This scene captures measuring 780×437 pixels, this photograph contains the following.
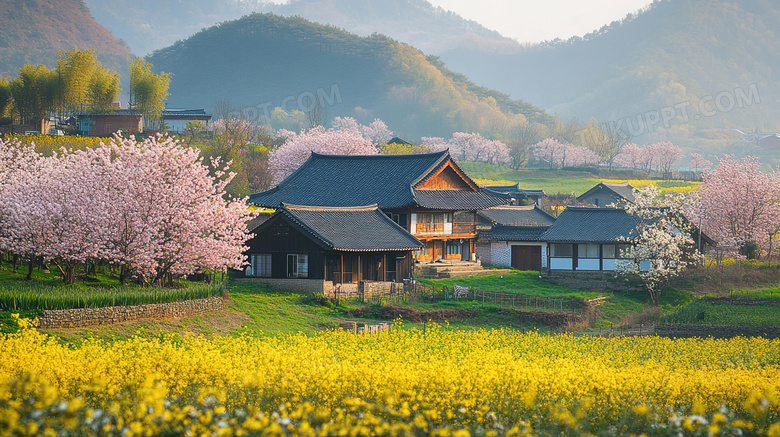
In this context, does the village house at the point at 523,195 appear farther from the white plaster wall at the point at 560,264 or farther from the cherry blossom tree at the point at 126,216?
the cherry blossom tree at the point at 126,216

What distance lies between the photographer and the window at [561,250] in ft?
164

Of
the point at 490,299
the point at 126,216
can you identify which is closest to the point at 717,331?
the point at 490,299

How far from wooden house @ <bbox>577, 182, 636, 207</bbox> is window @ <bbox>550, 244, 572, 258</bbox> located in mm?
37297

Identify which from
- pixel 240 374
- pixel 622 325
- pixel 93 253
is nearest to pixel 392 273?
pixel 622 325

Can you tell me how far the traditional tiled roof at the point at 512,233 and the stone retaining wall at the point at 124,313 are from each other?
30.2 m

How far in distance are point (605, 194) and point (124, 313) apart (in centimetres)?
7166

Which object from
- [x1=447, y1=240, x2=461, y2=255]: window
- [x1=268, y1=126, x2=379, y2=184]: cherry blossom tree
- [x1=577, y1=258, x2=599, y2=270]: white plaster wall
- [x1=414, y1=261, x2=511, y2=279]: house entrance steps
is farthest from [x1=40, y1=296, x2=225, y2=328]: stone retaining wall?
[x1=268, y1=126, x2=379, y2=184]: cherry blossom tree

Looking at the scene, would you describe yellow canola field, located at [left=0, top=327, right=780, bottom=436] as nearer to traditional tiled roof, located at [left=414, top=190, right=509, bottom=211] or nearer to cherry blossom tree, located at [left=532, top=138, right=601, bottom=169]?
traditional tiled roof, located at [left=414, top=190, right=509, bottom=211]

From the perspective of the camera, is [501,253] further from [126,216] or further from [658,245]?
[126,216]

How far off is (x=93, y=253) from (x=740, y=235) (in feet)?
152

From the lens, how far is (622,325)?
118 feet

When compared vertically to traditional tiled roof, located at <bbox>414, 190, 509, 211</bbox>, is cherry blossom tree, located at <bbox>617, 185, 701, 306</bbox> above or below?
below

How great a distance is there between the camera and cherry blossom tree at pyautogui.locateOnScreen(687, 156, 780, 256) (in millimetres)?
54031

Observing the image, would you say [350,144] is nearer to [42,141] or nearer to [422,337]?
[42,141]
